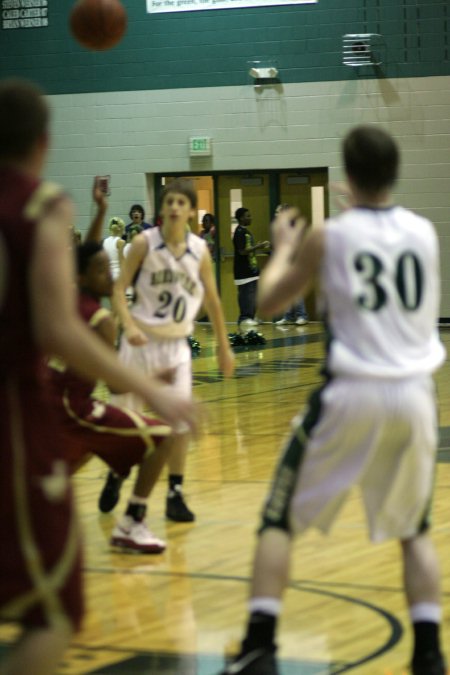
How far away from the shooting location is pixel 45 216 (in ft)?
8.68

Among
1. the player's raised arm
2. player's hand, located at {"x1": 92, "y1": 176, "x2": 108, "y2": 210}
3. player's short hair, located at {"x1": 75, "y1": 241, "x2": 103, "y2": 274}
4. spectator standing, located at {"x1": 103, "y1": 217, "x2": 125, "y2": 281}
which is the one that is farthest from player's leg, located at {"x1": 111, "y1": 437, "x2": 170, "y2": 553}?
spectator standing, located at {"x1": 103, "y1": 217, "x2": 125, "y2": 281}

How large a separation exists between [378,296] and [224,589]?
1.85 m

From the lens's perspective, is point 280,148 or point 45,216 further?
point 280,148

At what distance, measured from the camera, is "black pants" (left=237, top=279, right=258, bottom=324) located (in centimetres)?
1752

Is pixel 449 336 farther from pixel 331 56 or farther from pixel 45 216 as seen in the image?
pixel 45 216

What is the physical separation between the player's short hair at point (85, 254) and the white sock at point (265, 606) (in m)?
2.42

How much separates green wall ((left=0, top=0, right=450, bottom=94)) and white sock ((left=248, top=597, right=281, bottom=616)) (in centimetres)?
1525

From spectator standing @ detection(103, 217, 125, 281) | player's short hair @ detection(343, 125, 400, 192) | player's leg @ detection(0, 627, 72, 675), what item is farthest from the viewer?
spectator standing @ detection(103, 217, 125, 281)

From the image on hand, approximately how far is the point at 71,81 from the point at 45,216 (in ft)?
57.4

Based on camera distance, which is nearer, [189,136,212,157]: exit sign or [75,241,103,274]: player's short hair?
[75,241,103,274]: player's short hair

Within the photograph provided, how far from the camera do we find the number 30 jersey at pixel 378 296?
11.2 ft

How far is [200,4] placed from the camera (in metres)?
18.8

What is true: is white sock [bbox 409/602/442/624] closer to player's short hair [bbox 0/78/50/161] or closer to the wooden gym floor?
the wooden gym floor

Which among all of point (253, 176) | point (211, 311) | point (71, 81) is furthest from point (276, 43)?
point (211, 311)
